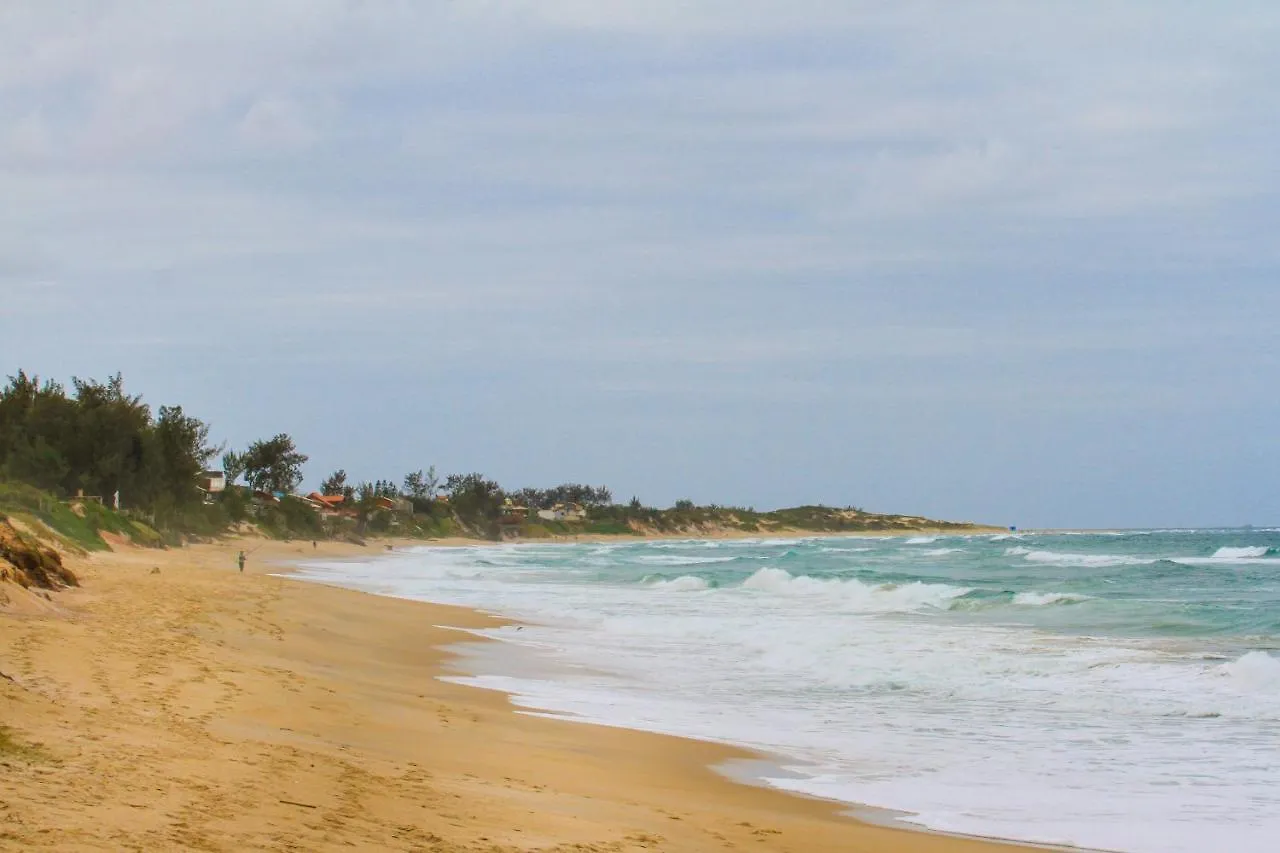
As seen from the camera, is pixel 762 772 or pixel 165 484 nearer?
pixel 762 772

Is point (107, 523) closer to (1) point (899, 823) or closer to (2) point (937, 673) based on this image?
(2) point (937, 673)

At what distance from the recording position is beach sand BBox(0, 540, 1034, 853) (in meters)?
5.69

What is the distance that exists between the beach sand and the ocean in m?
0.99

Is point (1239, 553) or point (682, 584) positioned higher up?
point (1239, 553)

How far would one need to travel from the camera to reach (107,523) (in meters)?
40.6

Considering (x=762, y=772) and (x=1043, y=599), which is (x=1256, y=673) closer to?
(x=762, y=772)

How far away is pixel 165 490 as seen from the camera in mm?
56500

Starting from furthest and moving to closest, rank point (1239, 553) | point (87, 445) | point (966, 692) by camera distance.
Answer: point (1239, 553), point (87, 445), point (966, 692)

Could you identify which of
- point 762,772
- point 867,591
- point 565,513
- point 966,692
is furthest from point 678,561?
point 565,513

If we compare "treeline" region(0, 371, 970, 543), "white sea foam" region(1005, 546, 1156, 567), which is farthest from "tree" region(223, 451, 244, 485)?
"white sea foam" region(1005, 546, 1156, 567)

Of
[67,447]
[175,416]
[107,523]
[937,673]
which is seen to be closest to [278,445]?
[175,416]

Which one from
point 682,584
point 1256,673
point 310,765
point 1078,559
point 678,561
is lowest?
point 678,561

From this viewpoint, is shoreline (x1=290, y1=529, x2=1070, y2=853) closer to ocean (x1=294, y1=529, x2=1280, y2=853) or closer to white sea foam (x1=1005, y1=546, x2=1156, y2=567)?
ocean (x1=294, y1=529, x2=1280, y2=853)

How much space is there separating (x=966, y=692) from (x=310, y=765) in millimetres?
9324
